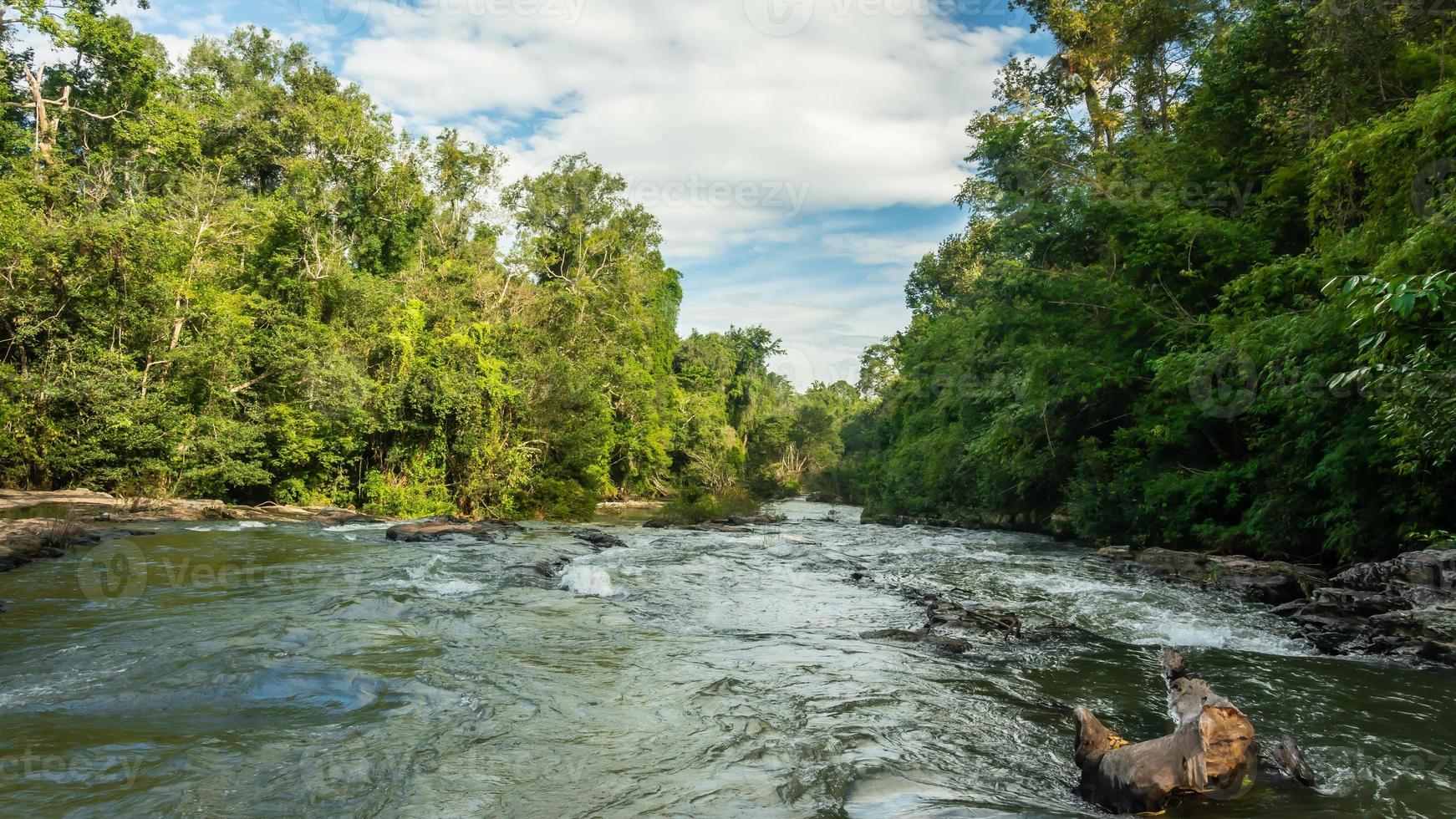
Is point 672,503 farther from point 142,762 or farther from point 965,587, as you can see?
point 142,762

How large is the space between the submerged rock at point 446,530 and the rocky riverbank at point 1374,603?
13.8 meters

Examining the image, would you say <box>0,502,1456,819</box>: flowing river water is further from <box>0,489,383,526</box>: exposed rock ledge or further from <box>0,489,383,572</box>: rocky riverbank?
<box>0,489,383,526</box>: exposed rock ledge

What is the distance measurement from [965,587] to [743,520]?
46.7ft

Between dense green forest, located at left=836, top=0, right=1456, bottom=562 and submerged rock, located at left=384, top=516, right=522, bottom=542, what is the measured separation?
538 inches

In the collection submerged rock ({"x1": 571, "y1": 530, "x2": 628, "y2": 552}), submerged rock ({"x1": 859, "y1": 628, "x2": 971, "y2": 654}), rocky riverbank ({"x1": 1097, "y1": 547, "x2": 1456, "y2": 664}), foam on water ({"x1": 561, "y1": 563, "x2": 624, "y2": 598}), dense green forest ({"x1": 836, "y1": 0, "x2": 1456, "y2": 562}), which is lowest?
submerged rock ({"x1": 571, "y1": 530, "x2": 628, "y2": 552})

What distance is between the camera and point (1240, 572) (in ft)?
35.1

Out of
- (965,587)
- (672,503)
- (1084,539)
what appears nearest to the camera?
(965,587)

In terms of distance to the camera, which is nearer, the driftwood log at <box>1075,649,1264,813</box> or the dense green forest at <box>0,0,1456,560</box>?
the driftwood log at <box>1075,649,1264,813</box>

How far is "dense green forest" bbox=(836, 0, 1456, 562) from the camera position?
27.1 feet

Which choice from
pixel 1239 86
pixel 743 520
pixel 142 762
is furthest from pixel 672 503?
pixel 142 762

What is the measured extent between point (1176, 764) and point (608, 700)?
3.54 meters

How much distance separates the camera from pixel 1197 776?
3.52 metres

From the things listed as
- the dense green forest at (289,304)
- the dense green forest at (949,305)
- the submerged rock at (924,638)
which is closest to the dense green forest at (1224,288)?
the dense green forest at (949,305)

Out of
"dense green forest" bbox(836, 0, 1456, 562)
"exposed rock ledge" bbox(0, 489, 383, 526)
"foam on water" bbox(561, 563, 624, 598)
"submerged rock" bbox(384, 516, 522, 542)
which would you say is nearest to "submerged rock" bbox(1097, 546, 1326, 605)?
"dense green forest" bbox(836, 0, 1456, 562)
